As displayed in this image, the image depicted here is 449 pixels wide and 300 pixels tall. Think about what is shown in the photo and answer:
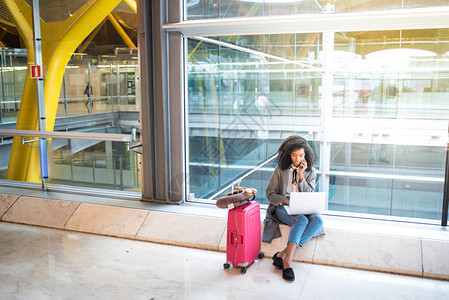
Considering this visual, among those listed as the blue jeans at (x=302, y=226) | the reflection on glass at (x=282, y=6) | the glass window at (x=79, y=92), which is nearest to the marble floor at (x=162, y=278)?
the blue jeans at (x=302, y=226)

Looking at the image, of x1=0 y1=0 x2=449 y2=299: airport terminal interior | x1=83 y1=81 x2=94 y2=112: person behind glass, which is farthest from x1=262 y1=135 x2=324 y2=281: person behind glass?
x1=83 y1=81 x2=94 y2=112: person behind glass

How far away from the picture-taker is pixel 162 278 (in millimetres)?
3576

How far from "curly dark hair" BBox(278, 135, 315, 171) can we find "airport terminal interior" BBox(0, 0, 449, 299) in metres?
0.70

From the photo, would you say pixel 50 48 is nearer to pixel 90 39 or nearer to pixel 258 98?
pixel 90 39

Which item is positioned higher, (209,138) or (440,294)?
(209,138)

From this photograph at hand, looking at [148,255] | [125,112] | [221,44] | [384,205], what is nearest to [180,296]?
[148,255]

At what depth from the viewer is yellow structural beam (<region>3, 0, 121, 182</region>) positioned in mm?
5672

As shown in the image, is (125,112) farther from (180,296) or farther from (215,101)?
(215,101)

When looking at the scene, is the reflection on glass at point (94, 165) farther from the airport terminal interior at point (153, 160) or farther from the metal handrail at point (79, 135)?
the metal handrail at point (79, 135)

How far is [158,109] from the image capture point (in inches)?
195

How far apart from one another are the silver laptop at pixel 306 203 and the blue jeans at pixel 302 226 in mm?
58

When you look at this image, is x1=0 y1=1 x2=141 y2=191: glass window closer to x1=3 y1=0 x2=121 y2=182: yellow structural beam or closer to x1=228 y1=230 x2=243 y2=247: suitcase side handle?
x1=3 y1=0 x2=121 y2=182: yellow structural beam

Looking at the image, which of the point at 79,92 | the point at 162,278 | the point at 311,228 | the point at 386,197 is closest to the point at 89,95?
the point at 79,92

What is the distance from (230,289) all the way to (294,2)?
3.48 metres
